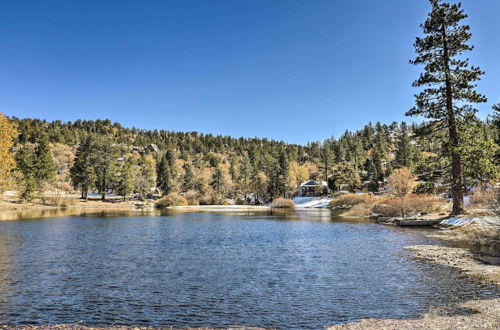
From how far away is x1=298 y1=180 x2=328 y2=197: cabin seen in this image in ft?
413

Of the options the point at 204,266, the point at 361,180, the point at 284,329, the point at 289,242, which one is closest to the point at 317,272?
the point at 204,266

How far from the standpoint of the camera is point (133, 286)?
15.4 m

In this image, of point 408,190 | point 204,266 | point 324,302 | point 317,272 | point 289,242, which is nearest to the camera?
point 324,302

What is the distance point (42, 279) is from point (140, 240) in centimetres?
1343

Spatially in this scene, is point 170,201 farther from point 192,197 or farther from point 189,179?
point 189,179

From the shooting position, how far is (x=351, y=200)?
81250 millimetres

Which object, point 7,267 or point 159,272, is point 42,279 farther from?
point 159,272

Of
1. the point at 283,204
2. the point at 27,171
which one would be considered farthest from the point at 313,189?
the point at 27,171

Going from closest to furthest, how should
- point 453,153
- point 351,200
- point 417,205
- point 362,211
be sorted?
point 453,153 < point 417,205 < point 362,211 < point 351,200

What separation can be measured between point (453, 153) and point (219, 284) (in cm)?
3017

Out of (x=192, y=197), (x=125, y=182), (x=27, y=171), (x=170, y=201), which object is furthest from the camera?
(x=192, y=197)

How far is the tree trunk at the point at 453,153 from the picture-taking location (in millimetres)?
34812

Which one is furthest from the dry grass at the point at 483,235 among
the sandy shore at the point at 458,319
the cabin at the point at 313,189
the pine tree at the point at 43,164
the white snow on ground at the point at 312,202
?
the cabin at the point at 313,189

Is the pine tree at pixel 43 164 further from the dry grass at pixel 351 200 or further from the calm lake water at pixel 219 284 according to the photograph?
the dry grass at pixel 351 200
